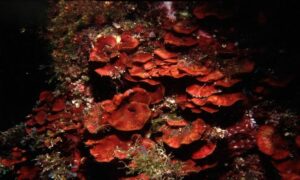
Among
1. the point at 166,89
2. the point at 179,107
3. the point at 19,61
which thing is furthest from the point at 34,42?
the point at 179,107

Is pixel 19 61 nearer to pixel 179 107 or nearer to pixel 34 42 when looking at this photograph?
pixel 34 42

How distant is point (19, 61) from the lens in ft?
17.6

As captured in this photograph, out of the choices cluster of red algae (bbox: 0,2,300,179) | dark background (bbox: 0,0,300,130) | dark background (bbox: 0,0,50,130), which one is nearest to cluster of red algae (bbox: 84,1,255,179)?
cluster of red algae (bbox: 0,2,300,179)

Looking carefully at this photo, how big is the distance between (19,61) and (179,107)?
292 centimetres

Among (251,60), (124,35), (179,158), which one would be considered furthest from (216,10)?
(179,158)

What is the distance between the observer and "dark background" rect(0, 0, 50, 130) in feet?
17.0

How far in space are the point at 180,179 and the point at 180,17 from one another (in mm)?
2551

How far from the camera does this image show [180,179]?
410 centimetres

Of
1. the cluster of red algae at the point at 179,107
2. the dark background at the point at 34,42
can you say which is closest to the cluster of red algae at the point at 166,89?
the cluster of red algae at the point at 179,107

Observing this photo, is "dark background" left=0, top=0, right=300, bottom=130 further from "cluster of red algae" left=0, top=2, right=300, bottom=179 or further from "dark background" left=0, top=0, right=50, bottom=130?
"cluster of red algae" left=0, top=2, right=300, bottom=179

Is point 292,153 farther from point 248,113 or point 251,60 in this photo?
point 251,60

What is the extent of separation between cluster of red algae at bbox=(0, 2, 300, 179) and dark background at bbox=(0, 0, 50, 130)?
3.79 feet

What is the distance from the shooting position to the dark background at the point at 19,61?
5.20m

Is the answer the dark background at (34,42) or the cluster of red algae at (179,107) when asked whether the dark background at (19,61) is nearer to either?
the dark background at (34,42)
